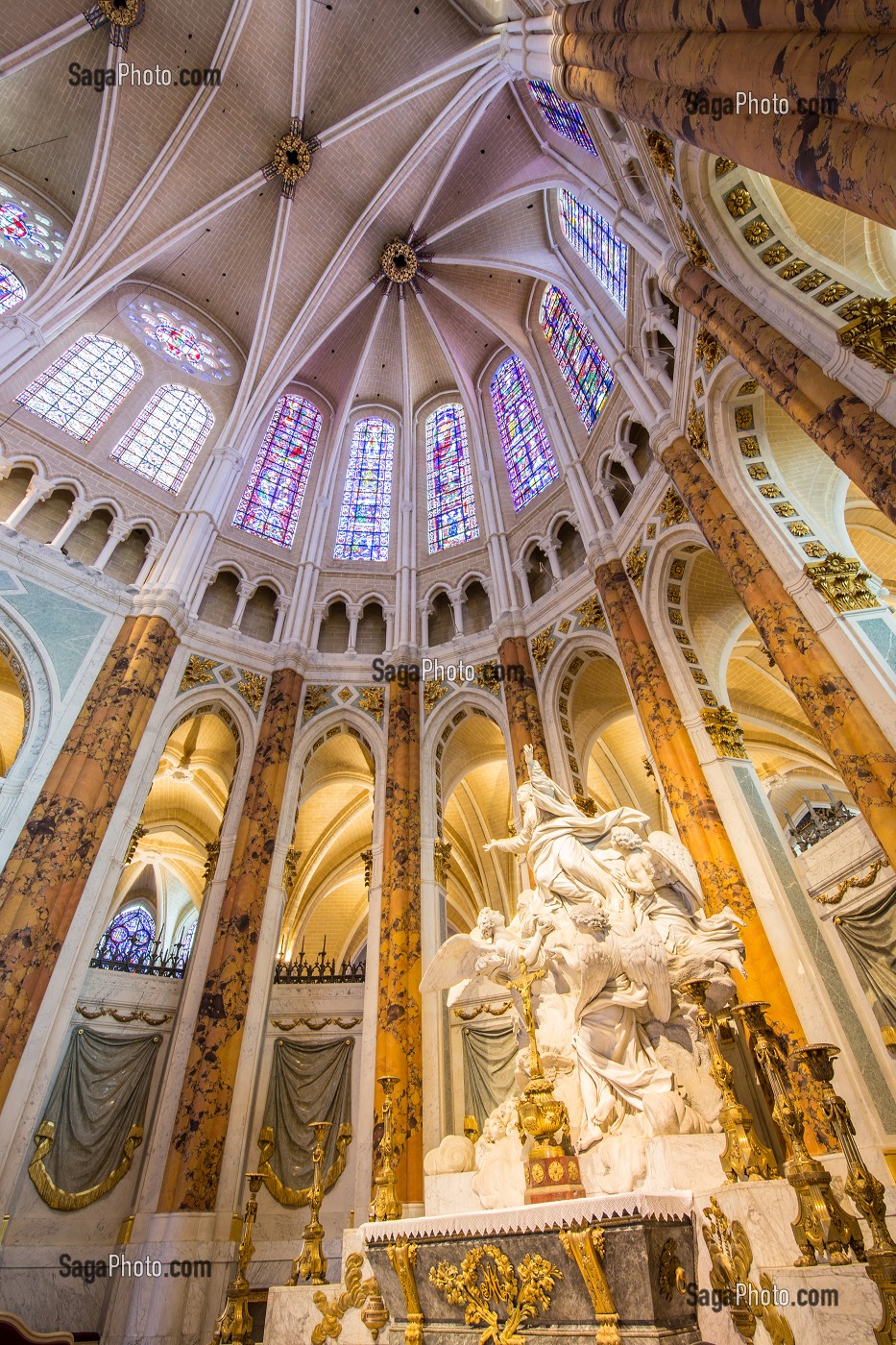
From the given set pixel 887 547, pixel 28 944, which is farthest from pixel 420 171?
pixel 28 944

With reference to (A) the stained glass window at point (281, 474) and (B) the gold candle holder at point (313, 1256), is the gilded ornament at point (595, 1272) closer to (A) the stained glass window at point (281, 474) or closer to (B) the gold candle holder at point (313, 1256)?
(B) the gold candle holder at point (313, 1256)

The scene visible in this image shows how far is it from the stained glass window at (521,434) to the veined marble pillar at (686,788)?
14.5 feet

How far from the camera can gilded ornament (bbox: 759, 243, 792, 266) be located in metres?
8.93

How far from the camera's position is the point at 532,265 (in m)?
17.4

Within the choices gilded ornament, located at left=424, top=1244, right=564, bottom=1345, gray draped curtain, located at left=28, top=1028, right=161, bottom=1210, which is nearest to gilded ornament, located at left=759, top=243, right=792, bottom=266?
gilded ornament, located at left=424, top=1244, right=564, bottom=1345

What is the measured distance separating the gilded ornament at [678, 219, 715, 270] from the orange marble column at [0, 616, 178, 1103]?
10.7m

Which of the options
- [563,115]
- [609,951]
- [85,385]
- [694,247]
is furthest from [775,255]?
[85,385]

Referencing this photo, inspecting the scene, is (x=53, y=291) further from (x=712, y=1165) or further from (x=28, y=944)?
(x=712, y=1165)

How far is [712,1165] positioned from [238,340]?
20.9 m

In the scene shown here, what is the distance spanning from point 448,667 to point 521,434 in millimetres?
6732

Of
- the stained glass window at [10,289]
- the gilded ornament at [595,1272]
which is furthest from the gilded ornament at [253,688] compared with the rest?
the gilded ornament at [595,1272]

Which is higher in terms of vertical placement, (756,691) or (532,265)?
(532,265)

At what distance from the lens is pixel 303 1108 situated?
37.0ft

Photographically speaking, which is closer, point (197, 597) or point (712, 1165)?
point (712, 1165)
